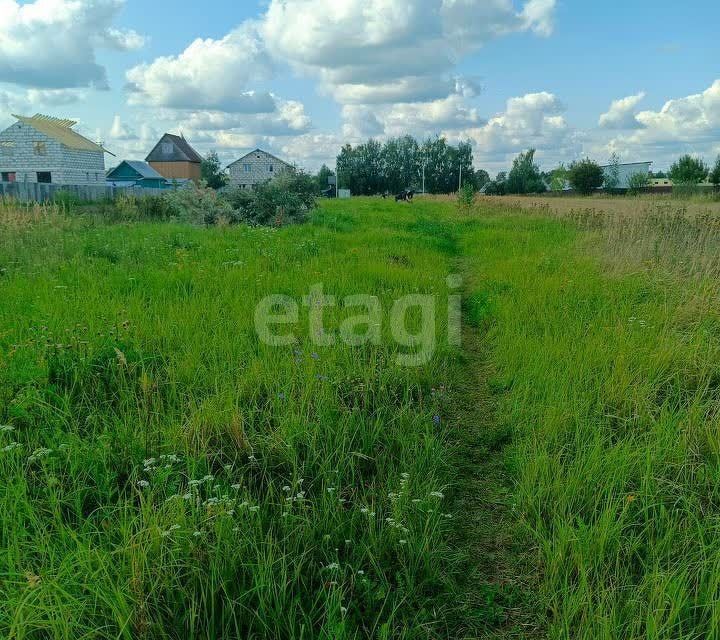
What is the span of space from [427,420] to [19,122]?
5483cm

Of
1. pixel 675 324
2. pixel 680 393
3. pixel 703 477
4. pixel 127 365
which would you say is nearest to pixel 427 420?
pixel 703 477

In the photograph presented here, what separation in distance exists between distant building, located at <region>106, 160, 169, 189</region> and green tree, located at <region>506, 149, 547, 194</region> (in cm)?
5684

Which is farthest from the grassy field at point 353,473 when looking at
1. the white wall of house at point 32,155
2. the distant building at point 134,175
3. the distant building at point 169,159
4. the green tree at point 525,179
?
the green tree at point 525,179

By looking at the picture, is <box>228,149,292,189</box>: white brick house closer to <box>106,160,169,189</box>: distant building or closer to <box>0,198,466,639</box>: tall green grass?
<box>106,160,169,189</box>: distant building

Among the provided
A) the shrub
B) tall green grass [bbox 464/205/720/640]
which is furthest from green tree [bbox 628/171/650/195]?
tall green grass [bbox 464/205/720/640]

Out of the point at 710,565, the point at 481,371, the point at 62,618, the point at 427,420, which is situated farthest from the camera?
the point at 481,371

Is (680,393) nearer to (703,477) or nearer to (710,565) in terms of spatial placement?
(703,477)

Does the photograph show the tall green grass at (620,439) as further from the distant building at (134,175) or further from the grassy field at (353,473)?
the distant building at (134,175)

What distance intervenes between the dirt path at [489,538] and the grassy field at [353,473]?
0.05ft

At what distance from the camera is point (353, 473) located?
2.89 m

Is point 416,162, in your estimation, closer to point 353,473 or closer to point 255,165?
point 255,165

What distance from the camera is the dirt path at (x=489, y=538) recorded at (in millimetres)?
2156

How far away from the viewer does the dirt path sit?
7.07ft

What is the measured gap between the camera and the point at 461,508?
291 centimetres
